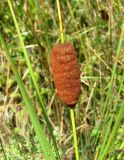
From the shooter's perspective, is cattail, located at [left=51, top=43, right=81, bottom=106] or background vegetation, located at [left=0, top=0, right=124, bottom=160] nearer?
cattail, located at [left=51, top=43, right=81, bottom=106]

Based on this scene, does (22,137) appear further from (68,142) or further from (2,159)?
(68,142)

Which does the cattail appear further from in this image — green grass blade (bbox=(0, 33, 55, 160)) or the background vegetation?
the background vegetation

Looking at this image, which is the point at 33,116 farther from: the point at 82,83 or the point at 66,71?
the point at 82,83

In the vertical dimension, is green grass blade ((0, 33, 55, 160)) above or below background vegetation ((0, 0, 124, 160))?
above

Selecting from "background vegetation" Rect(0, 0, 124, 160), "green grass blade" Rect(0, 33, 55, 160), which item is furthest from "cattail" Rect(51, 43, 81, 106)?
"background vegetation" Rect(0, 0, 124, 160)

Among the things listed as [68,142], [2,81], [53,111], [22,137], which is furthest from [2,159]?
[2,81]

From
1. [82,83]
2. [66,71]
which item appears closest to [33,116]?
[66,71]

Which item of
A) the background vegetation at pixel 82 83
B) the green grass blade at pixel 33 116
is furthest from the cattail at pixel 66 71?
the background vegetation at pixel 82 83
